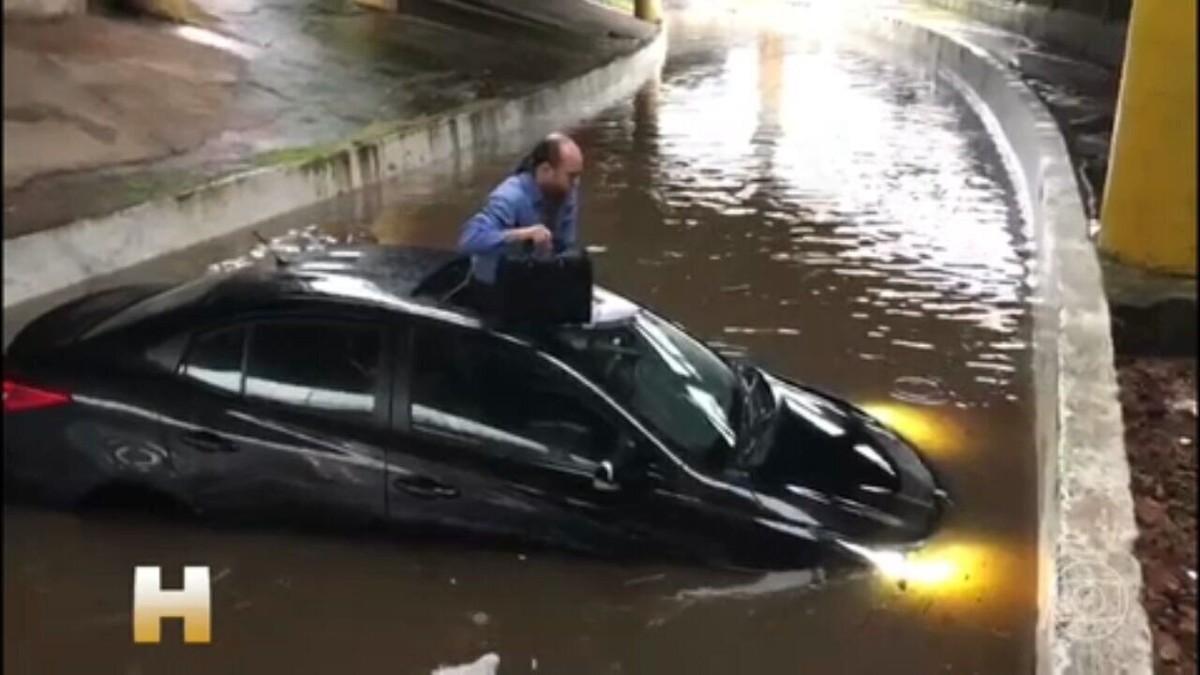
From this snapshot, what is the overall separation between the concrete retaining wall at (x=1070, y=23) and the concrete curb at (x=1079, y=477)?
24.6 ft

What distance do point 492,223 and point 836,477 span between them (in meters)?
1.38

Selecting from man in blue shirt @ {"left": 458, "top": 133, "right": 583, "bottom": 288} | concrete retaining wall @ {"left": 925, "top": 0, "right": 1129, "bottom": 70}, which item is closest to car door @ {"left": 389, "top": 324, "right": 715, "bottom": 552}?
man in blue shirt @ {"left": 458, "top": 133, "right": 583, "bottom": 288}

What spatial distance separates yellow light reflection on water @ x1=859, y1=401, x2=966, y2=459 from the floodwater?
10 mm

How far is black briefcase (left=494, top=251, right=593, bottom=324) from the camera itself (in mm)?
1568

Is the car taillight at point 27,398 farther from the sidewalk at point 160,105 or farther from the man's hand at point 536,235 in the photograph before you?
the man's hand at point 536,235

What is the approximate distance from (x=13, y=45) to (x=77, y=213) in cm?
26

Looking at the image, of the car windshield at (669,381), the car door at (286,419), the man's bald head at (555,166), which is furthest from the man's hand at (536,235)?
the car windshield at (669,381)

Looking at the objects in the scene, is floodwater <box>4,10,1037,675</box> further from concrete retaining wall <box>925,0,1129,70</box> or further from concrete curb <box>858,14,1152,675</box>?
concrete retaining wall <box>925,0,1129,70</box>

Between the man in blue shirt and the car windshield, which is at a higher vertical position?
the man in blue shirt

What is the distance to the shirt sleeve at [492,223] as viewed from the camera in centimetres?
162

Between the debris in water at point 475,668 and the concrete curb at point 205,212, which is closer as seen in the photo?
the concrete curb at point 205,212

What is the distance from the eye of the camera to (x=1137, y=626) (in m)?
1.99

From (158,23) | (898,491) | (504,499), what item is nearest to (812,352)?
(898,491)

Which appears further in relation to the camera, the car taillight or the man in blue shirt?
the man in blue shirt
